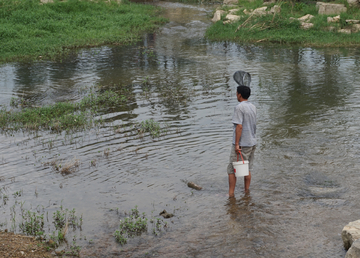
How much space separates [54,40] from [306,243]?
16.0 m

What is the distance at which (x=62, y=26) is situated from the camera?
19.9 metres

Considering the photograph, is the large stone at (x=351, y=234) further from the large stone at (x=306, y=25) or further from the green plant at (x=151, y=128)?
the large stone at (x=306, y=25)

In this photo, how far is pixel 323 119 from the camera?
883cm

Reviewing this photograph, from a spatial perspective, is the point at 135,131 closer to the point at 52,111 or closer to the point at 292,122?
the point at 52,111

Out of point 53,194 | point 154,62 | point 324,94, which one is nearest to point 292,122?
point 324,94

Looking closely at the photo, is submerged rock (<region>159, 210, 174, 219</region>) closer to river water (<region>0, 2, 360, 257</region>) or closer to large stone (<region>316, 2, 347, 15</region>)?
river water (<region>0, 2, 360, 257</region>)

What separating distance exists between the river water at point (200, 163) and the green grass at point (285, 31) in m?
4.52

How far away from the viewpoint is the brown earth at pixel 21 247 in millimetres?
4320

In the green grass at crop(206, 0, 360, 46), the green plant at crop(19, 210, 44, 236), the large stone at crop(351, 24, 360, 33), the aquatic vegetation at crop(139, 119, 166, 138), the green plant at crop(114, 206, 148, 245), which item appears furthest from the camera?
the large stone at crop(351, 24, 360, 33)

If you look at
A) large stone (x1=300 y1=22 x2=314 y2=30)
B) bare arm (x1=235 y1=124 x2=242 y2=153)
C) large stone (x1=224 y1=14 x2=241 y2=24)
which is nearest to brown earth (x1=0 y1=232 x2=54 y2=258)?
bare arm (x1=235 y1=124 x2=242 y2=153)

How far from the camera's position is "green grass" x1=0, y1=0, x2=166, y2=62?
16.8 meters

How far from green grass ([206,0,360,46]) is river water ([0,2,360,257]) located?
14.8 ft

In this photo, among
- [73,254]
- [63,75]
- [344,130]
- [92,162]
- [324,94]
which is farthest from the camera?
[63,75]

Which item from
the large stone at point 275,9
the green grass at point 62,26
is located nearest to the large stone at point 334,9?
the large stone at point 275,9
